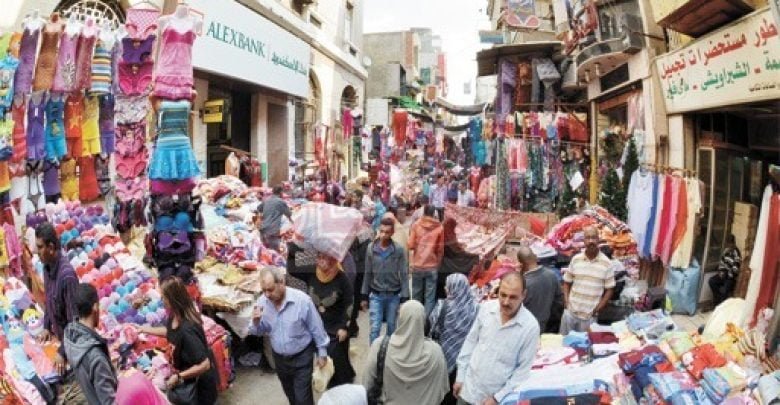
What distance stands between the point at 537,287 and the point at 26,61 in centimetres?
516

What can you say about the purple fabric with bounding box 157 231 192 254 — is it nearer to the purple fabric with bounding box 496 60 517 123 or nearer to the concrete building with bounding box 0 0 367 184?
the concrete building with bounding box 0 0 367 184

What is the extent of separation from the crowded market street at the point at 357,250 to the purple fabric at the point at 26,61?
0.02 m

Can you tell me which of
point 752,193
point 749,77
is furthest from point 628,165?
point 749,77

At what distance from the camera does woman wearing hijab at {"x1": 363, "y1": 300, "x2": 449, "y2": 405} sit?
3734 millimetres

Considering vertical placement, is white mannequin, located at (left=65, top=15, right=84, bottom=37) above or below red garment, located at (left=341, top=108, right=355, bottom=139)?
below

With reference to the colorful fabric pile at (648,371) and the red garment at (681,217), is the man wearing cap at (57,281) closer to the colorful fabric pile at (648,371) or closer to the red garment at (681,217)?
the colorful fabric pile at (648,371)

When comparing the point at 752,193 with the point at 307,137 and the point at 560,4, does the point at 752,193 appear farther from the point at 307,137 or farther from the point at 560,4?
the point at 307,137

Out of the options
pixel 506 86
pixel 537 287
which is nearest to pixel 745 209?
pixel 537 287

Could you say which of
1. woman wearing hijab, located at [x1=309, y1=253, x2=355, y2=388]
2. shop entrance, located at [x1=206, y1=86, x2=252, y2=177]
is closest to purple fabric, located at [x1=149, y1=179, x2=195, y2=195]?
woman wearing hijab, located at [x1=309, y1=253, x2=355, y2=388]

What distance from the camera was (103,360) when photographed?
11.6ft

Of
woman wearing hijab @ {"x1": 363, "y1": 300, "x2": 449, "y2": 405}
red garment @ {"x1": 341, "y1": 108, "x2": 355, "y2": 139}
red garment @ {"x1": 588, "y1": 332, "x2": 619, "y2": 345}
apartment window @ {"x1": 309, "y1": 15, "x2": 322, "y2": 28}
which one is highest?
apartment window @ {"x1": 309, "y1": 15, "x2": 322, "y2": 28}

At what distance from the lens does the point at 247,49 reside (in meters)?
12.9

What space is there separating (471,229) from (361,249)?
344 cm

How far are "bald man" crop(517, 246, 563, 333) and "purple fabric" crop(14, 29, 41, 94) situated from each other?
489cm
